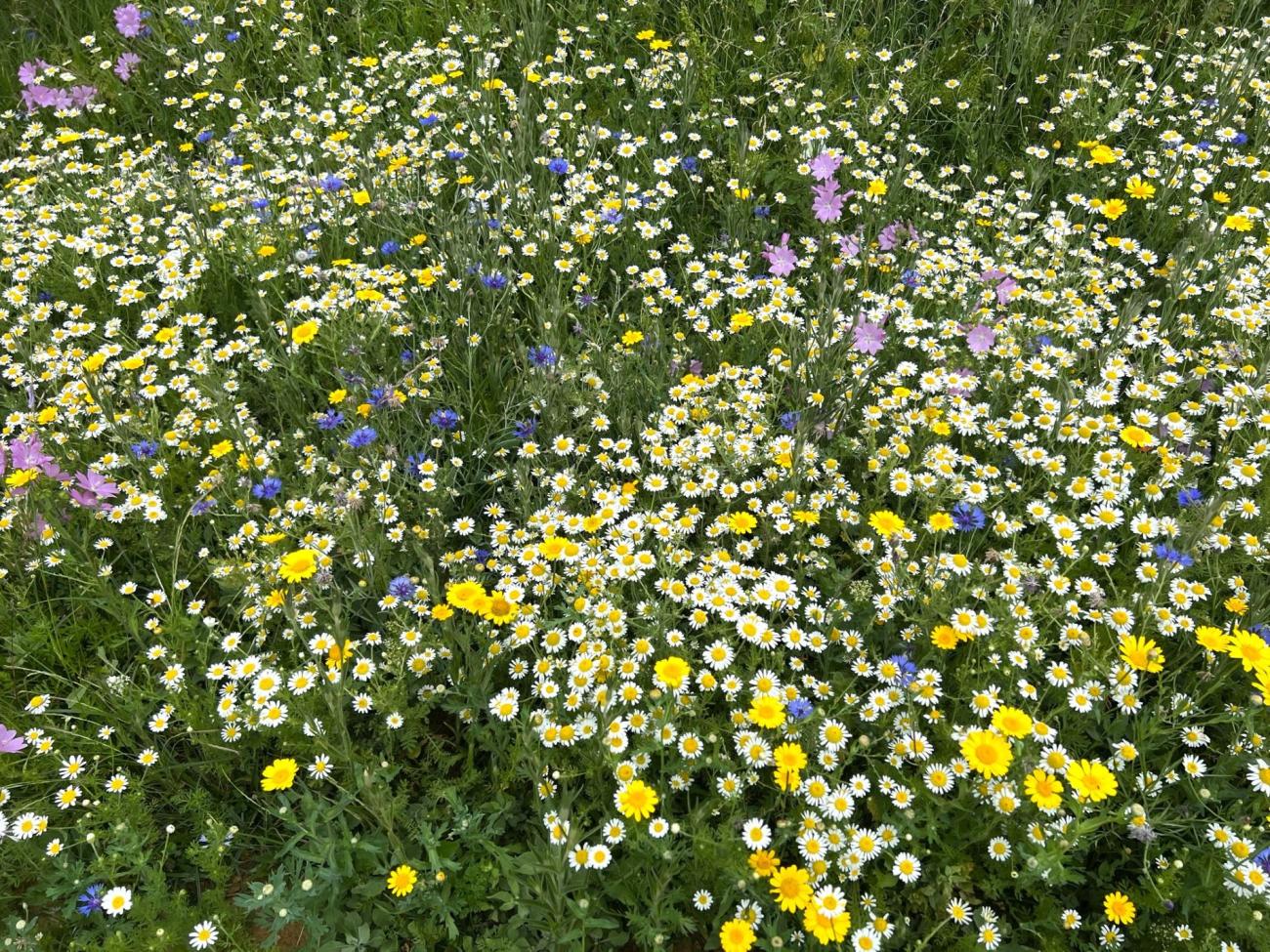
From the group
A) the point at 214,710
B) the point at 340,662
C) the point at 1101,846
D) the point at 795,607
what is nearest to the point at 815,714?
the point at 795,607

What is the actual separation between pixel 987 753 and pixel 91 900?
2.09 meters

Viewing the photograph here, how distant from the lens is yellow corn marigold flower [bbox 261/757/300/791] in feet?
6.66

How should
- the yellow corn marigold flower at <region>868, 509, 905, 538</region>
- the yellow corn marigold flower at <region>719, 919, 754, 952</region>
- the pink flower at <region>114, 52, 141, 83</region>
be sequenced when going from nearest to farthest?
the yellow corn marigold flower at <region>719, 919, 754, 952</region>
the yellow corn marigold flower at <region>868, 509, 905, 538</region>
the pink flower at <region>114, 52, 141, 83</region>

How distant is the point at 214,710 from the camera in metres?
2.32

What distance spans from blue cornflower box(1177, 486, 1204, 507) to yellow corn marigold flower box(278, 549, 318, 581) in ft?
8.13

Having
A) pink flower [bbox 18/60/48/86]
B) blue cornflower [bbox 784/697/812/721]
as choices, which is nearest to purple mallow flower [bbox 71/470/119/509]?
blue cornflower [bbox 784/697/812/721]

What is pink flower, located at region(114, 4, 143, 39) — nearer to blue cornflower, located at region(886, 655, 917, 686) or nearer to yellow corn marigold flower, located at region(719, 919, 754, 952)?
blue cornflower, located at region(886, 655, 917, 686)

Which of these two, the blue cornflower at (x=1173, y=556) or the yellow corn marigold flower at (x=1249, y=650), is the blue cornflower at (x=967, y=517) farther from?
the yellow corn marigold flower at (x=1249, y=650)

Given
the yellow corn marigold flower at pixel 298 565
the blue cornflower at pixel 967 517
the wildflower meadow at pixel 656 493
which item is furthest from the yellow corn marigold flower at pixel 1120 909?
the yellow corn marigold flower at pixel 298 565

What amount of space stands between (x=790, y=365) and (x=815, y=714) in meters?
1.32

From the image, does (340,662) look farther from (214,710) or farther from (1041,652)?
(1041,652)

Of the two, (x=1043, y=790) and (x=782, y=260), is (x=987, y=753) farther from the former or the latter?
(x=782, y=260)

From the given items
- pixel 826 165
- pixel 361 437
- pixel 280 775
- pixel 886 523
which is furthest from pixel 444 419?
pixel 826 165

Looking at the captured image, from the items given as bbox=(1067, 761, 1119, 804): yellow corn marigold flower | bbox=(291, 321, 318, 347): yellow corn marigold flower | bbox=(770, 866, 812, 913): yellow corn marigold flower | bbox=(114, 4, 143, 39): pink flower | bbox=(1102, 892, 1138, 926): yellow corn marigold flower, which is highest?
bbox=(114, 4, 143, 39): pink flower
